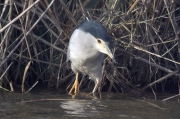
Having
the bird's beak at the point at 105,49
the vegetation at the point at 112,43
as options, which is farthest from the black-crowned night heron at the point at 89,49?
the vegetation at the point at 112,43

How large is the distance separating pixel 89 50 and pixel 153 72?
41.0 inches

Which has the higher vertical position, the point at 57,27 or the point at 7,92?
the point at 57,27

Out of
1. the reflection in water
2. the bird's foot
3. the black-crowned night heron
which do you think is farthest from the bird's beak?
the bird's foot

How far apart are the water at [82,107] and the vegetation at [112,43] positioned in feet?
0.89

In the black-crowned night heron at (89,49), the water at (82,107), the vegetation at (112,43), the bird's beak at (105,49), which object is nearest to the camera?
the water at (82,107)

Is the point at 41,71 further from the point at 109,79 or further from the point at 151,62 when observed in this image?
the point at 151,62

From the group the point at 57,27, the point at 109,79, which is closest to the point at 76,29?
the point at 57,27

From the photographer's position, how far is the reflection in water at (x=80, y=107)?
4.27 meters

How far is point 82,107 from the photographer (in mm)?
4559

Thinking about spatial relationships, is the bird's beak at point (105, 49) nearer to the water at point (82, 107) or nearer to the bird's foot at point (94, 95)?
the water at point (82, 107)

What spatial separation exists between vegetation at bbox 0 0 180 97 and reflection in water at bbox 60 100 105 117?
522mm

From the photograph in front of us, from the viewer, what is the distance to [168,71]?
5.18m

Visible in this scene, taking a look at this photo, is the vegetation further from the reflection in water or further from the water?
the reflection in water

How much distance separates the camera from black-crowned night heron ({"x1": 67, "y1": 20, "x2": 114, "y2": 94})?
4.57m
